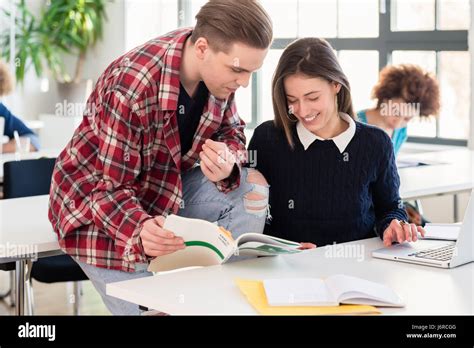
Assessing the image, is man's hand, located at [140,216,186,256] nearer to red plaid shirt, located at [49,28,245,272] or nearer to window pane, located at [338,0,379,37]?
red plaid shirt, located at [49,28,245,272]

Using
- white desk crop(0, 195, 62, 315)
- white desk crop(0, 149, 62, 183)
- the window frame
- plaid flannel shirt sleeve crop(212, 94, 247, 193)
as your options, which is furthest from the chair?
the window frame

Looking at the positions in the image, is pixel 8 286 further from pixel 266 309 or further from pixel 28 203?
pixel 266 309

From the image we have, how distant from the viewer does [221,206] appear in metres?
2.61

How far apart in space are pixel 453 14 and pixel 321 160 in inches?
117

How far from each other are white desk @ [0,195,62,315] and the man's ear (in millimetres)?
707

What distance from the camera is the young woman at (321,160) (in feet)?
8.68

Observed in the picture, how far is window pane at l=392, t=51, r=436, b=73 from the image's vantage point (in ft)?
18.0

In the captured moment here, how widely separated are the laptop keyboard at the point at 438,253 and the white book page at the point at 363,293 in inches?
15.3

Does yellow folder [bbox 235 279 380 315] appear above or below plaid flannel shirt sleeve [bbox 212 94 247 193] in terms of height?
below

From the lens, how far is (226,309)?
1749 millimetres

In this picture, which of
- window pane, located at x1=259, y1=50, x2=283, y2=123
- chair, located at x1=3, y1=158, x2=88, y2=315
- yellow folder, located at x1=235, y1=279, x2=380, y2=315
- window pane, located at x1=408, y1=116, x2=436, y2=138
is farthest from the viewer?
window pane, located at x1=259, y1=50, x2=283, y2=123
